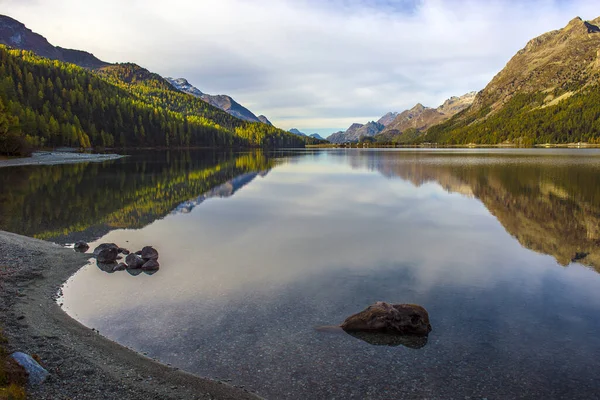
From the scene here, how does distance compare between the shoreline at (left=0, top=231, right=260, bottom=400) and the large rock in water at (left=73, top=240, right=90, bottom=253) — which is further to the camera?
the large rock in water at (left=73, top=240, right=90, bottom=253)


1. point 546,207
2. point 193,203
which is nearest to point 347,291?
point 546,207

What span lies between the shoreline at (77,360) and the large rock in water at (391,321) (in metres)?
5.02


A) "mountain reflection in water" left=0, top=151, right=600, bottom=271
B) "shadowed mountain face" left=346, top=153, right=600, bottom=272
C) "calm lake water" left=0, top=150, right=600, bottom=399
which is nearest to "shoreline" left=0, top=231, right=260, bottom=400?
"calm lake water" left=0, top=150, right=600, bottom=399

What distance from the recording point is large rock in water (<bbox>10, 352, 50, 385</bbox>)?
8.77m

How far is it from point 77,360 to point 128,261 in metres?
10.4

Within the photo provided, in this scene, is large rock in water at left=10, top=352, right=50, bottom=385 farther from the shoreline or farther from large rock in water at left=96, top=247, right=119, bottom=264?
large rock in water at left=96, top=247, right=119, bottom=264

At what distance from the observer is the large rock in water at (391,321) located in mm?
13031

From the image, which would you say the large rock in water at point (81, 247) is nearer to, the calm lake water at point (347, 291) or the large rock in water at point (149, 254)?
the calm lake water at point (347, 291)

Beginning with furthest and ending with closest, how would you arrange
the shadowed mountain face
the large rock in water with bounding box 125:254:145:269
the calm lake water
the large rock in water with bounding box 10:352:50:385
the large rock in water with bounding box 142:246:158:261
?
1. the shadowed mountain face
2. the large rock in water with bounding box 142:246:158:261
3. the large rock in water with bounding box 125:254:145:269
4. the calm lake water
5. the large rock in water with bounding box 10:352:50:385

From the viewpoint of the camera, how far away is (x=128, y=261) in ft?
66.5

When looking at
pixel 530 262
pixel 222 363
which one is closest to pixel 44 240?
pixel 222 363

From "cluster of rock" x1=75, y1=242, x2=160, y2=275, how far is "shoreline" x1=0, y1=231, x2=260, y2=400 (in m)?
3.67

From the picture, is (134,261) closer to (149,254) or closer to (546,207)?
(149,254)

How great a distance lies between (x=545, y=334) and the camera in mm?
12922
